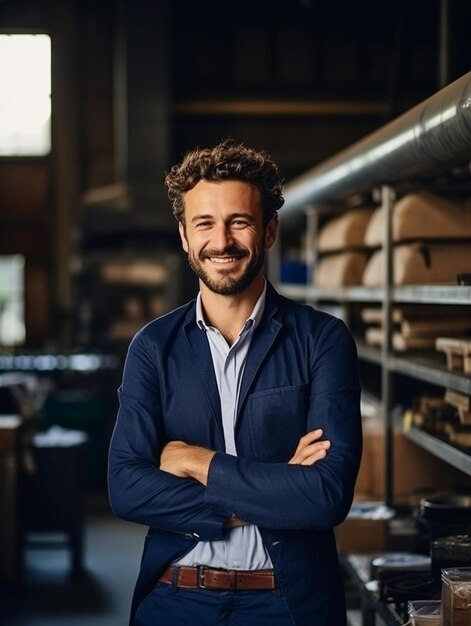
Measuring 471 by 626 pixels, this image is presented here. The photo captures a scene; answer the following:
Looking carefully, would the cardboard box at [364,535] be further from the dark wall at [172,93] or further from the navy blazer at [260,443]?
the dark wall at [172,93]

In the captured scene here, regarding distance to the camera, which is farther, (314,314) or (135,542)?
(135,542)

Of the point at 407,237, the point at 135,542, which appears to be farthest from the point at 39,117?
the point at 407,237

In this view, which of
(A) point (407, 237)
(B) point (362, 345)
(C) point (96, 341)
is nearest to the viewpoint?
(A) point (407, 237)

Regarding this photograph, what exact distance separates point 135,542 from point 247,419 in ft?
18.9

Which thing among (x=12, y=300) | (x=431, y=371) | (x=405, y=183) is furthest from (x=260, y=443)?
(x=12, y=300)

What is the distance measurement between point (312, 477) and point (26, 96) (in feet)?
39.6

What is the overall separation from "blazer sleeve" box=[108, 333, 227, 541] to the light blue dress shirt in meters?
0.04

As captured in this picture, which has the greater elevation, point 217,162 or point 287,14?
point 287,14

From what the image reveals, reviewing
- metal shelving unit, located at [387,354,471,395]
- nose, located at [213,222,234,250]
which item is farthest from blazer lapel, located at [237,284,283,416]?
metal shelving unit, located at [387,354,471,395]

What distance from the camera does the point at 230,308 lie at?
8.91 feet

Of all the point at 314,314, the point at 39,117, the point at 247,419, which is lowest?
the point at 247,419

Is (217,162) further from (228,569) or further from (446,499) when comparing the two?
(446,499)

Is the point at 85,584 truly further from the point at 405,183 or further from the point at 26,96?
the point at 26,96

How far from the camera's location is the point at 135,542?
8.18 metres
